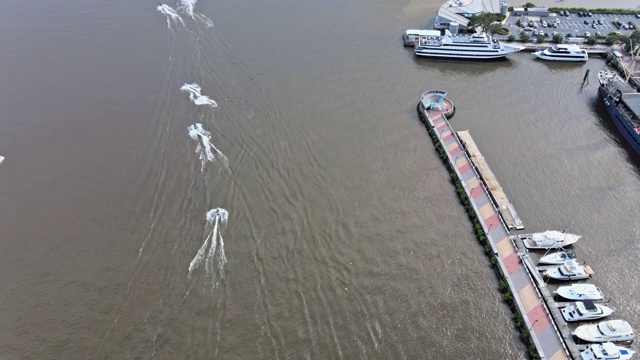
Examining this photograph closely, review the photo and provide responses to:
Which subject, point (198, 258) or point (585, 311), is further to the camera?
point (198, 258)

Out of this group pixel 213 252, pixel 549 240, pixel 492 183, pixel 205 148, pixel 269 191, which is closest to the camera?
pixel 213 252

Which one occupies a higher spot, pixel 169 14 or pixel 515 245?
pixel 169 14

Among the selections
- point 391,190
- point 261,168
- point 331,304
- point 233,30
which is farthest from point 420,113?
point 233,30

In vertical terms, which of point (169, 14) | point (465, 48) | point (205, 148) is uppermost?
point (169, 14)

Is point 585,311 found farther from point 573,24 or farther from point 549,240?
point 573,24

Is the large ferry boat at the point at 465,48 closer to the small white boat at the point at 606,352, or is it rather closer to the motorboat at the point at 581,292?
the motorboat at the point at 581,292

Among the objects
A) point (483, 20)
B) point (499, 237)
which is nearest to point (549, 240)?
point (499, 237)

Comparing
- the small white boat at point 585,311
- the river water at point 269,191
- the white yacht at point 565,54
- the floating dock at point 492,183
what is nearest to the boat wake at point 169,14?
the river water at point 269,191
